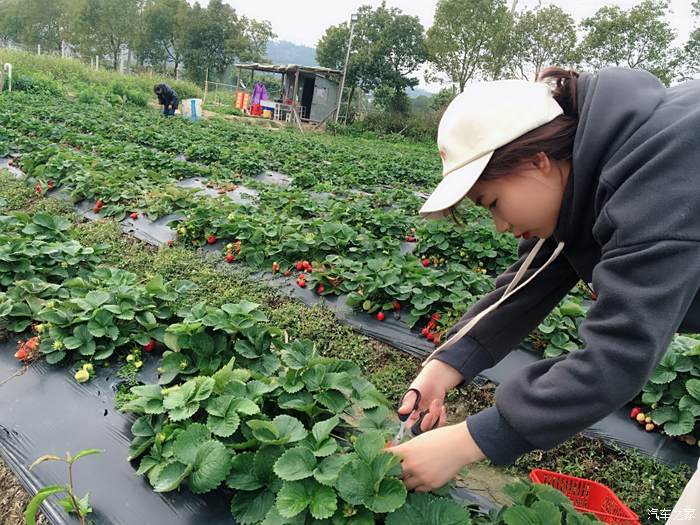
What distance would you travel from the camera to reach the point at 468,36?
23.0 meters

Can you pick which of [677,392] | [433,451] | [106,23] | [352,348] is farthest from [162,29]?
[433,451]

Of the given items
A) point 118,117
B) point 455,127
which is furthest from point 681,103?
point 118,117

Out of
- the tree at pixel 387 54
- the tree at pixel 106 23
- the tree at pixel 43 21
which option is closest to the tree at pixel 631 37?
the tree at pixel 387 54

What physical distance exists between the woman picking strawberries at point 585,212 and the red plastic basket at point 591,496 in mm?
874

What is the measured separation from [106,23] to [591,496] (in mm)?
48021

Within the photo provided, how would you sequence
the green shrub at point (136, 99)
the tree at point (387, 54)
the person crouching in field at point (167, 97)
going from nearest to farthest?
1. the person crouching in field at point (167, 97)
2. the green shrub at point (136, 99)
3. the tree at point (387, 54)

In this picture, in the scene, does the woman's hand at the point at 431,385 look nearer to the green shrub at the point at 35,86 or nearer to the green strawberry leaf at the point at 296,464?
the green strawberry leaf at the point at 296,464

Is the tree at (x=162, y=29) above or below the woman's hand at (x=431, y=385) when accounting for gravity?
above

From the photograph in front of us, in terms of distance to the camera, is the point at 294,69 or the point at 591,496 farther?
the point at 294,69

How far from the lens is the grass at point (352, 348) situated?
244cm

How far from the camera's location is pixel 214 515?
160 centimetres

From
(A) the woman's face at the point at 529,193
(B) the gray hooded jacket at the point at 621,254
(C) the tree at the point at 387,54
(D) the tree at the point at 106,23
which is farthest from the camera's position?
(D) the tree at the point at 106,23

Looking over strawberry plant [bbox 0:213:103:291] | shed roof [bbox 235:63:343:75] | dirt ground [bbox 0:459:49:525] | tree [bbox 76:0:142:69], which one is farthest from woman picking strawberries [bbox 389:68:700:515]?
tree [bbox 76:0:142:69]

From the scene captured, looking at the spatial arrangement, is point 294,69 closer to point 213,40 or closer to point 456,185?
point 213,40
